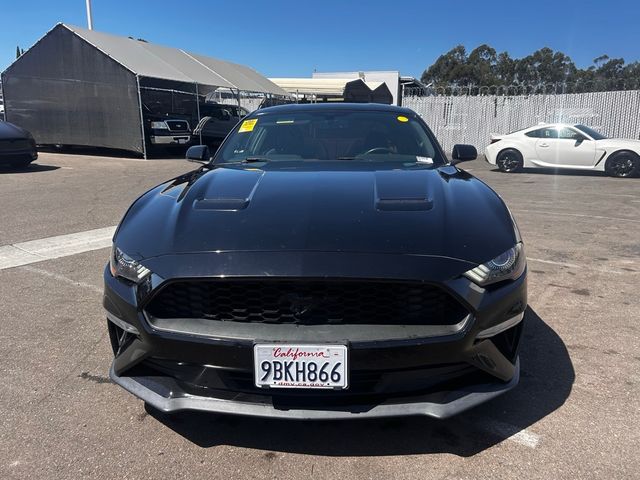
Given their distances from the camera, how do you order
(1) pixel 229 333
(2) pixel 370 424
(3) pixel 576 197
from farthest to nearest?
(3) pixel 576 197, (2) pixel 370 424, (1) pixel 229 333

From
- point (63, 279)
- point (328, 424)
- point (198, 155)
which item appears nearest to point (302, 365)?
point (328, 424)

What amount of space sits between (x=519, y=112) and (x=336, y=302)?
20.3m

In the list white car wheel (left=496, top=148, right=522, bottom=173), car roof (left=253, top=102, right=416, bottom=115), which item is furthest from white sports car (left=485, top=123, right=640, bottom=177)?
car roof (left=253, top=102, right=416, bottom=115)

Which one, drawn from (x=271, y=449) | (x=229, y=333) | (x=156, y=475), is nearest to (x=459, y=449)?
(x=271, y=449)

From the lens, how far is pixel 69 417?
8.07 feet

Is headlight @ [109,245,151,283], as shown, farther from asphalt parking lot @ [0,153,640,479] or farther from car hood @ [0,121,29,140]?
car hood @ [0,121,29,140]

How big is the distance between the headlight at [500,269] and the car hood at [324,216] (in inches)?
1.4

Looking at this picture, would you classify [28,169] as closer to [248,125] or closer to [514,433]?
[248,125]

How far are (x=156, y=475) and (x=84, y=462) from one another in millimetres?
338

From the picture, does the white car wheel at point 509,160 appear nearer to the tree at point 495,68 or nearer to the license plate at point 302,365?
the license plate at point 302,365

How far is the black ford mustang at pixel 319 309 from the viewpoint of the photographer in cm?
195

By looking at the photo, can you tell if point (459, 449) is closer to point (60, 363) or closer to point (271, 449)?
point (271, 449)

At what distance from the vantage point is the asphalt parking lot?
211 cm

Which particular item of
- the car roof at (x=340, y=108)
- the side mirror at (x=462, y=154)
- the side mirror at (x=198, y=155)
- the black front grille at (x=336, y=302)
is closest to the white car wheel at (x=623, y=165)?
the side mirror at (x=462, y=154)
